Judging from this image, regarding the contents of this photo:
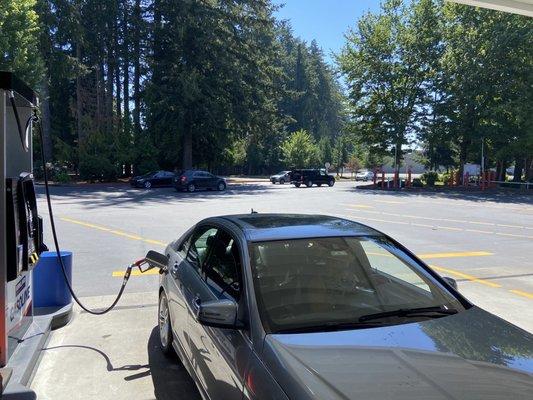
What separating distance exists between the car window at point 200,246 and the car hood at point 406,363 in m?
1.53

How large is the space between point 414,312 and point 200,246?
2.00m

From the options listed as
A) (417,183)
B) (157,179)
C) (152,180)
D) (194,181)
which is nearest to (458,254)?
(194,181)

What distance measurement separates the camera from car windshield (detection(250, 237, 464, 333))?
2.82 meters

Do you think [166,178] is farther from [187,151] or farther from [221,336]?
[221,336]

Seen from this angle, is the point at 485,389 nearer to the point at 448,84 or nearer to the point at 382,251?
the point at 382,251

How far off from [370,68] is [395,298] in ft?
132

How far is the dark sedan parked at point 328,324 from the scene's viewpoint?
220cm

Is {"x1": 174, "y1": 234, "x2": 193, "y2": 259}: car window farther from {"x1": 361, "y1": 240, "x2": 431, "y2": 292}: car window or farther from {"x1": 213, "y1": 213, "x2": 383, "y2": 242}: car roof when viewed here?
{"x1": 361, "y1": 240, "x2": 431, "y2": 292}: car window

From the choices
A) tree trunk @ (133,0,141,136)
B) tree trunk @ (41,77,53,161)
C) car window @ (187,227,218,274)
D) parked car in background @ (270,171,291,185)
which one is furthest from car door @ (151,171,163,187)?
car window @ (187,227,218,274)

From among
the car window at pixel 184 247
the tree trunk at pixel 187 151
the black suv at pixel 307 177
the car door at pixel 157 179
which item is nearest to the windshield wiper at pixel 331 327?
the car window at pixel 184 247

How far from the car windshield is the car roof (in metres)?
0.06

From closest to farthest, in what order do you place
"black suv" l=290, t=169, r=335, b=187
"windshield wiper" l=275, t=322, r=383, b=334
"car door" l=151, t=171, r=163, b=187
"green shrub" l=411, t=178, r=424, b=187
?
"windshield wiper" l=275, t=322, r=383, b=334 → "car door" l=151, t=171, r=163, b=187 → "green shrub" l=411, t=178, r=424, b=187 → "black suv" l=290, t=169, r=335, b=187

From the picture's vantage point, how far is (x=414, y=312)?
295cm

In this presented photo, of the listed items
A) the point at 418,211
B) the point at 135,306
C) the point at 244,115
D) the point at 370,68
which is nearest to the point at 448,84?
the point at 370,68
